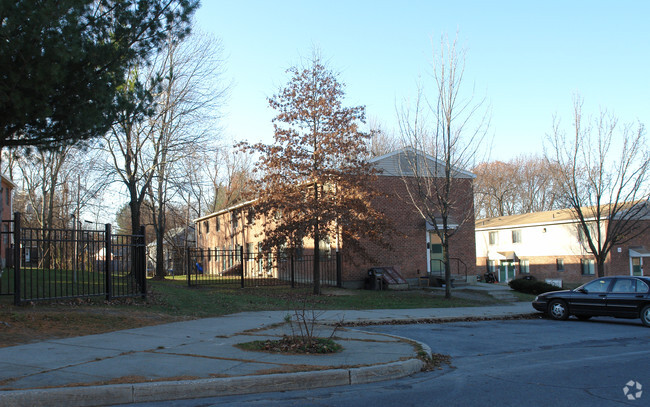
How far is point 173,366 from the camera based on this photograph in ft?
23.6

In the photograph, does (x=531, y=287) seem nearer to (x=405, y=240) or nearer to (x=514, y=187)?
(x=405, y=240)

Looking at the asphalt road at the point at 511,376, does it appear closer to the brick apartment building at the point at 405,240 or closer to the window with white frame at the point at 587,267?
the brick apartment building at the point at 405,240

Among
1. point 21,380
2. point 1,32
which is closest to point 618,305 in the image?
point 21,380

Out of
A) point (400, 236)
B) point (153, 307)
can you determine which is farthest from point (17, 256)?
point (400, 236)

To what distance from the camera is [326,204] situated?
1955cm

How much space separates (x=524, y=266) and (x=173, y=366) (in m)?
41.2

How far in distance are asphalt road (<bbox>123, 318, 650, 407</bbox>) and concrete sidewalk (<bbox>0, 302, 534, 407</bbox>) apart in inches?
8.8

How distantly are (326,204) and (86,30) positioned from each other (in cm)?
1061

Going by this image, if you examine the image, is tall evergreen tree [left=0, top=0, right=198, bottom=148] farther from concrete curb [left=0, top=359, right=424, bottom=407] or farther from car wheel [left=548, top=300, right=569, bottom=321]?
car wheel [left=548, top=300, right=569, bottom=321]

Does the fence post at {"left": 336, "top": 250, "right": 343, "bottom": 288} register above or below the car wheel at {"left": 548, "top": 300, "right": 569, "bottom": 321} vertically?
above

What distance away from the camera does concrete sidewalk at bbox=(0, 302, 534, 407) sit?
5.95m

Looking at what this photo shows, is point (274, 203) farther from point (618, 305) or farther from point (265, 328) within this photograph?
point (618, 305)

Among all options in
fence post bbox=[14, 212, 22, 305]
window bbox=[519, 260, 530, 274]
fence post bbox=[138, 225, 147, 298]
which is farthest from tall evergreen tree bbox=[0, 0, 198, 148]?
window bbox=[519, 260, 530, 274]

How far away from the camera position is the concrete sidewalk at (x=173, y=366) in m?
5.95
